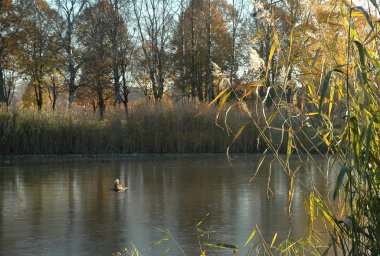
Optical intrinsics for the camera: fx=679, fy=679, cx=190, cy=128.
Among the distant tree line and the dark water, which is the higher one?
the distant tree line

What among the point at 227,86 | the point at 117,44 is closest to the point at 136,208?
the point at 227,86

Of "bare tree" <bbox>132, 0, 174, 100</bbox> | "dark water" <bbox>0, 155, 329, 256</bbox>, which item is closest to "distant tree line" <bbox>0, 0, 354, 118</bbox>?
"bare tree" <bbox>132, 0, 174, 100</bbox>

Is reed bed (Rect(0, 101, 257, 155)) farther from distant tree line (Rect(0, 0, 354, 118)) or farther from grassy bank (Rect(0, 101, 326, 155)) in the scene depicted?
distant tree line (Rect(0, 0, 354, 118))

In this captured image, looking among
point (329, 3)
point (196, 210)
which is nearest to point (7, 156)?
point (196, 210)

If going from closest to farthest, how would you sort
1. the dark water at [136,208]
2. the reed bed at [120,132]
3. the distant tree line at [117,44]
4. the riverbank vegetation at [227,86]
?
the riverbank vegetation at [227,86] → the dark water at [136,208] → the reed bed at [120,132] → the distant tree line at [117,44]

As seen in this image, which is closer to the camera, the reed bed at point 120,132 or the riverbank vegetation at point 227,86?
the riverbank vegetation at point 227,86

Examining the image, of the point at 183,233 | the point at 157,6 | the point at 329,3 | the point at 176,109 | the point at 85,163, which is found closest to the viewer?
the point at 329,3

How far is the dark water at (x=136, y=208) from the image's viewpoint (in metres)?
6.91

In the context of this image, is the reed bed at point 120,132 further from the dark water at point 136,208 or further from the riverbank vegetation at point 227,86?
the dark water at point 136,208

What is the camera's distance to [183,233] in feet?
24.0

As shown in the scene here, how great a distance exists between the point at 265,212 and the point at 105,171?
7124 mm

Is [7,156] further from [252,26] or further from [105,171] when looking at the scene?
[252,26]

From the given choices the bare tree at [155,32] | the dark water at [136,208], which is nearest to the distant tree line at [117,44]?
the bare tree at [155,32]

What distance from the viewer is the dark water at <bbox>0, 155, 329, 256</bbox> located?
6909mm
